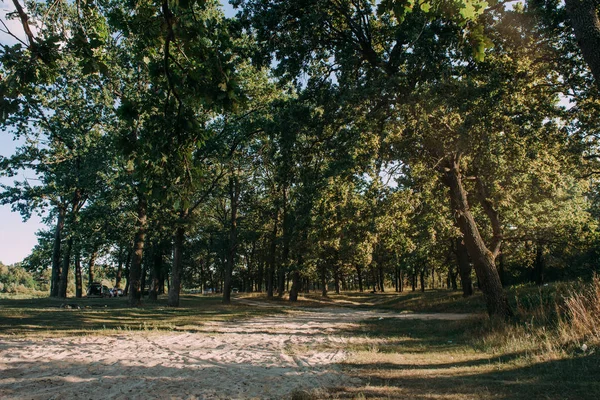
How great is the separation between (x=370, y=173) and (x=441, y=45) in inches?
200

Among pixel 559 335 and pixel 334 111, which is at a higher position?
pixel 334 111

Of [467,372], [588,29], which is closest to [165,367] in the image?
[467,372]

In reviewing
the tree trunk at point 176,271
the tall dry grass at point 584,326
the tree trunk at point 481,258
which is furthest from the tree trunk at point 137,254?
the tall dry grass at point 584,326

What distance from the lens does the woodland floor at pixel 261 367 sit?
6.00 m

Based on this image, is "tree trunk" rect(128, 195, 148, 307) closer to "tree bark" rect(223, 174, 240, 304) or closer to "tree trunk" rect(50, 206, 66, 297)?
"tree bark" rect(223, 174, 240, 304)

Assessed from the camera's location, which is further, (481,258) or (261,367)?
(481,258)

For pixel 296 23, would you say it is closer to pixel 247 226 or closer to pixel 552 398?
pixel 552 398

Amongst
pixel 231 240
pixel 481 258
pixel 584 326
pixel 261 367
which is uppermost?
pixel 231 240

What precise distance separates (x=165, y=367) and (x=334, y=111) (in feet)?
27.8

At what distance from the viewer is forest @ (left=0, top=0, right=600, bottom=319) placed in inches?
202

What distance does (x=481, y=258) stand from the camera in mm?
14086

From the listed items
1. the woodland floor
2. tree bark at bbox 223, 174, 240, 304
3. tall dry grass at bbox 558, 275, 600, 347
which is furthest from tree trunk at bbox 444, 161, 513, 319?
tree bark at bbox 223, 174, 240, 304

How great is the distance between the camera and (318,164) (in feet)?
41.5

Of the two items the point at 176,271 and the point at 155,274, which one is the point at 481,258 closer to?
the point at 176,271
